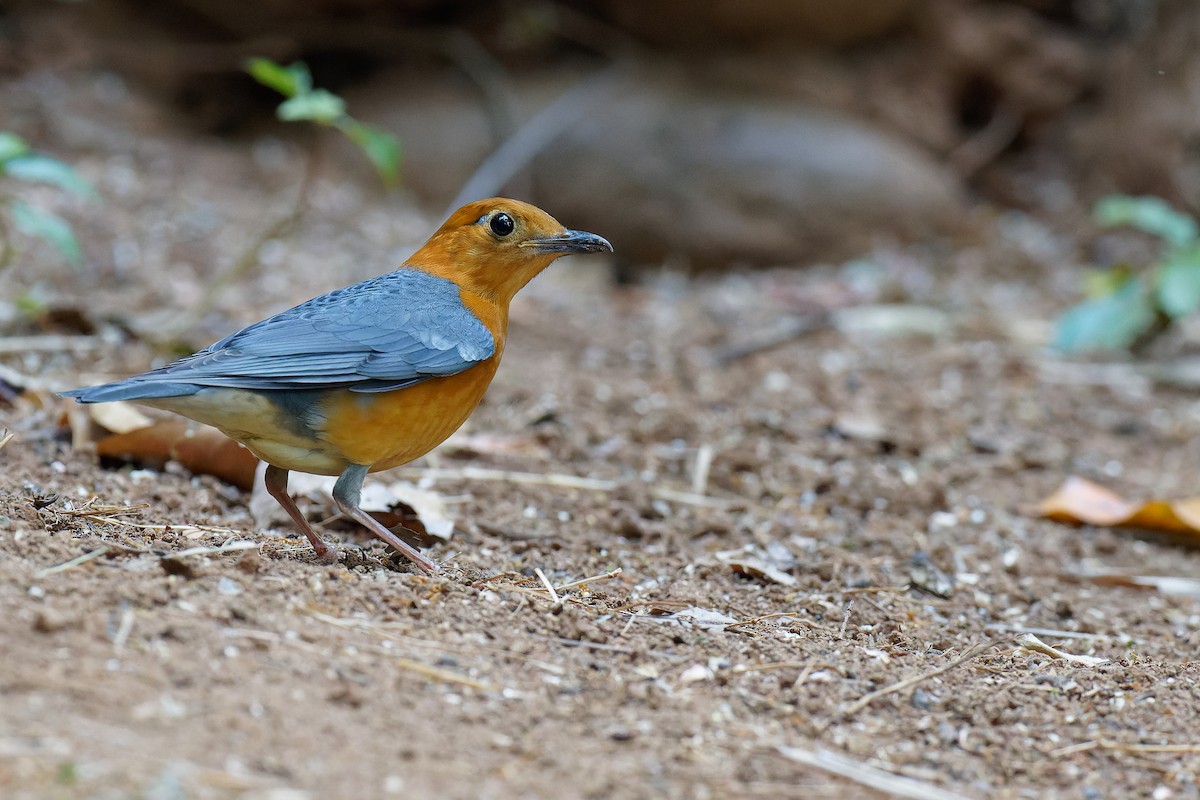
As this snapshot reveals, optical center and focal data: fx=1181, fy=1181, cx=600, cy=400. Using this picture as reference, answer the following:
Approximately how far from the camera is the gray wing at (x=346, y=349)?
3701mm

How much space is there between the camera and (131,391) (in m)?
3.45

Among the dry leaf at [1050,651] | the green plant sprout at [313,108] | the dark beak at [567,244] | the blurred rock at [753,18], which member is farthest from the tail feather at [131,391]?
the blurred rock at [753,18]

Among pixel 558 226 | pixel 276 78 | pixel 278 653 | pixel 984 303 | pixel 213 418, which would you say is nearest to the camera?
pixel 278 653

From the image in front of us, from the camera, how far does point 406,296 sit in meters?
4.25

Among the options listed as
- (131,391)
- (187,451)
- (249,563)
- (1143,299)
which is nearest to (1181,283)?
(1143,299)

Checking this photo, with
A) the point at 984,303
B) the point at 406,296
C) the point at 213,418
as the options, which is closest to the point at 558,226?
the point at 406,296

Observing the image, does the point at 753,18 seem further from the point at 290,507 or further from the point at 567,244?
the point at 290,507

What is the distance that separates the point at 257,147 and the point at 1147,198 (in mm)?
8383

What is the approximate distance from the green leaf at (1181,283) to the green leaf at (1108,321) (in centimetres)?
23

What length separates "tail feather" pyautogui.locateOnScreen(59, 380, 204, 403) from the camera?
3328mm

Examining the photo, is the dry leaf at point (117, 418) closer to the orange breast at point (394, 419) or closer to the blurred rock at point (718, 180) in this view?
the orange breast at point (394, 419)

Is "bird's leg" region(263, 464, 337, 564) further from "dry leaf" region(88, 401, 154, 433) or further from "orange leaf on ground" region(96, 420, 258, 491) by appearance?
"dry leaf" region(88, 401, 154, 433)

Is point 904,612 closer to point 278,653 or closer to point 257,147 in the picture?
point 278,653

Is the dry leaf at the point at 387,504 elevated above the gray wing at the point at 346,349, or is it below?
below
